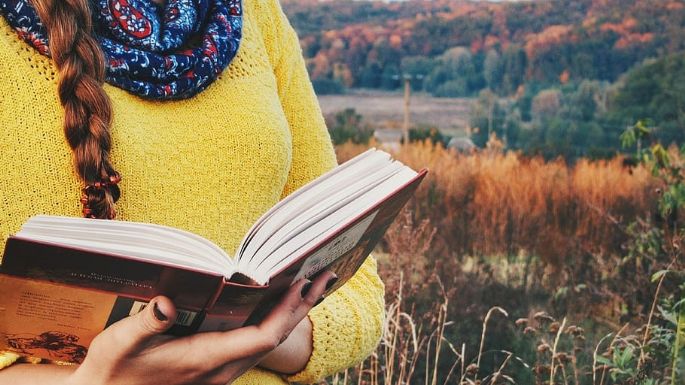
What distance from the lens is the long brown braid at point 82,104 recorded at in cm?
94

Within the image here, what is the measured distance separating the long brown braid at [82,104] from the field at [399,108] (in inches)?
713

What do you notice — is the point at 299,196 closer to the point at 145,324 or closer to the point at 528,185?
the point at 145,324

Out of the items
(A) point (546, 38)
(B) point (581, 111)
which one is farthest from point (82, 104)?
A: (A) point (546, 38)

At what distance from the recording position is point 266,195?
1128mm

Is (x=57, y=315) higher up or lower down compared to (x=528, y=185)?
higher up

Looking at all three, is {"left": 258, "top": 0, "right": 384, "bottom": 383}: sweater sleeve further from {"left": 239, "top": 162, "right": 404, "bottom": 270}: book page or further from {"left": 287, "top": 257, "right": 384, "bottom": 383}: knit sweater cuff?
{"left": 239, "top": 162, "right": 404, "bottom": 270}: book page

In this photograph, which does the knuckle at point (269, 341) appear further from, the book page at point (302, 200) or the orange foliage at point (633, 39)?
the orange foliage at point (633, 39)

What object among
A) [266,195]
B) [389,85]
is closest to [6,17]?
[266,195]

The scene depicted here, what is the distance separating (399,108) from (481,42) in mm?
4295

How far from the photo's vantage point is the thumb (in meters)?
0.77

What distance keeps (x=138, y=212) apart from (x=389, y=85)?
24.7 meters

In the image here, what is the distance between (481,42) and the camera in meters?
25.5

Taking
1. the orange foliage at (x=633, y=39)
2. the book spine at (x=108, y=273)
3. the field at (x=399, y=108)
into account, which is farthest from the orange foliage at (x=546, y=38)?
the book spine at (x=108, y=273)

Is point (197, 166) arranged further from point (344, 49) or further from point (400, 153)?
point (344, 49)
